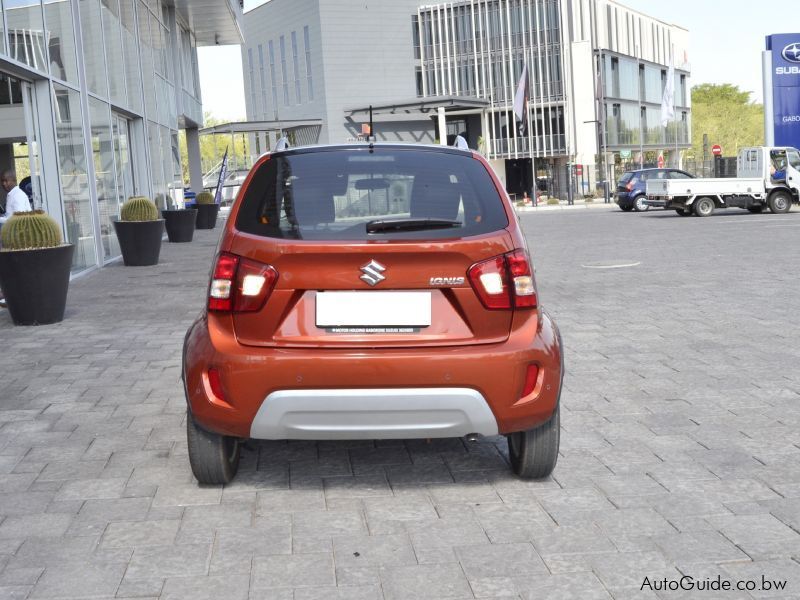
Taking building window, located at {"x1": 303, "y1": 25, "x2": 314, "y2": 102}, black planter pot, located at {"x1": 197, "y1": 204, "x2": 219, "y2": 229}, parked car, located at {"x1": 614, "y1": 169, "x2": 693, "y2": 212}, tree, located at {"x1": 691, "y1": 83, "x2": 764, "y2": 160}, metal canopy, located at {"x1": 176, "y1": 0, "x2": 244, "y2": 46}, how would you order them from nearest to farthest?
black planter pot, located at {"x1": 197, "y1": 204, "x2": 219, "y2": 229} < metal canopy, located at {"x1": 176, "y1": 0, "x2": 244, "y2": 46} < parked car, located at {"x1": 614, "y1": 169, "x2": 693, "y2": 212} < building window, located at {"x1": 303, "y1": 25, "x2": 314, "y2": 102} < tree, located at {"x1": 691, "y1": 83, "x2": 764, "y2": 160}

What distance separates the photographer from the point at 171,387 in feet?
23.1

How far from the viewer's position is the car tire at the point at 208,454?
4.61m

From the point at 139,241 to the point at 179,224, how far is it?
23.5 ft

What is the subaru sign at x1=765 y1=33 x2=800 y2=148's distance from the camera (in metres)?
39.2

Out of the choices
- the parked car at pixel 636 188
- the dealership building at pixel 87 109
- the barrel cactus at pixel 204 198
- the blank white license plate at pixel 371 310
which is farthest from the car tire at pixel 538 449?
the parked car at pixel 636 188

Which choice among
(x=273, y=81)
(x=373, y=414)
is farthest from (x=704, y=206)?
(x=273, y=81)

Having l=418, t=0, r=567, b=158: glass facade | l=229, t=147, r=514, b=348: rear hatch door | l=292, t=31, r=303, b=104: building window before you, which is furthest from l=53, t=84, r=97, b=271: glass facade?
l=292, t=31, r=303, b=104: building window

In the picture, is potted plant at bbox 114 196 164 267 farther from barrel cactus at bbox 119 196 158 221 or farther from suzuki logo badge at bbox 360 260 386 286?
suzuki logo badge at bbox 360 260 386 286

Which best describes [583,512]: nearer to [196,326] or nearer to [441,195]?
[441,195]

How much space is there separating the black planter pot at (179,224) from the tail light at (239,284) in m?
20.5

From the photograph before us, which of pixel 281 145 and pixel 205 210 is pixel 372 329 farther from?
pixel 205 210

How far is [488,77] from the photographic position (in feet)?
236

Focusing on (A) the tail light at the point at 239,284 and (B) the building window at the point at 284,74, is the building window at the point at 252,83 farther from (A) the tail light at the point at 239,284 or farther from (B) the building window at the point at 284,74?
(A) the tail light at the point at 239,284

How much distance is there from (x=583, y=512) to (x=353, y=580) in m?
1.14
